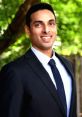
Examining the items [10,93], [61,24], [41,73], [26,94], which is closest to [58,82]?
[41,73]

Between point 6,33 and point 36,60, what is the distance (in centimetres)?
411

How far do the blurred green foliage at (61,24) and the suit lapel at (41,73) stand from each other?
14.9ft

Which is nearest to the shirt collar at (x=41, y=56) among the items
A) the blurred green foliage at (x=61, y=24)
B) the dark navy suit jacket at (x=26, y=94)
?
the dark navy suit jacket at (x=26, y=94)

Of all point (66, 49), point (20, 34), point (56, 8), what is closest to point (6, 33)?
point (20, 34)

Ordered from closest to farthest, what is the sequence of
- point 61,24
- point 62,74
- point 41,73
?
point 41,73
point 62,74
point 61,24

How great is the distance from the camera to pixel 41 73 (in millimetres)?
3486

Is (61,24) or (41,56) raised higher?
(41,56)

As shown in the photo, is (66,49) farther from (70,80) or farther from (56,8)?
(70,80)

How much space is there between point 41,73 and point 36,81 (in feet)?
0.29

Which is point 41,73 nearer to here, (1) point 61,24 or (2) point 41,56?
(2) point 41,56

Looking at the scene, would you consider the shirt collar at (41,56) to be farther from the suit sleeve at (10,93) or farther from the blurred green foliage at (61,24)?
the blurred green foliage at (61,24)

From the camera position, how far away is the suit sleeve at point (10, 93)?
3.34m

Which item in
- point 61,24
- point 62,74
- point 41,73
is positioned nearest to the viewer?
point 41,73

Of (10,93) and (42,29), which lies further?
(42,29)
